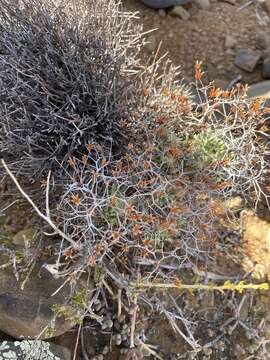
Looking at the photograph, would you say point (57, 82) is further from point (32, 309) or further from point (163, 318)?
point (163, 318)

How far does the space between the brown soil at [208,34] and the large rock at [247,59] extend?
27mm

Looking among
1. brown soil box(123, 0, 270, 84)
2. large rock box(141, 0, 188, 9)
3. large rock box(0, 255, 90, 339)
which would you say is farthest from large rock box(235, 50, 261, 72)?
large rock box(0, 255, 90, 339)

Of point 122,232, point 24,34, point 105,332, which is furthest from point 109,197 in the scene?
point 24,34

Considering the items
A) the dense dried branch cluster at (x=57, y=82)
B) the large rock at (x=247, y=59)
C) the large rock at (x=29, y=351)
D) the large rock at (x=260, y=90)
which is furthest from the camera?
the large rock at (x=247, y=59)

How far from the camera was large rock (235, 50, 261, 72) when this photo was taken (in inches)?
121

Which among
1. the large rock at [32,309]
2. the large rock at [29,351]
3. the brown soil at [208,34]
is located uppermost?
the brown soil at [208,34]

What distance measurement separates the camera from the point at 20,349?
1.95 metres

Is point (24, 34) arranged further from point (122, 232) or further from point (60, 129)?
point (122, 232)

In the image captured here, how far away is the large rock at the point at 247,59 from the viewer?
3.09 meters

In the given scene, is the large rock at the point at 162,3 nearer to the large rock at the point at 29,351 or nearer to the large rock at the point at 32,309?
the large rock at the point at 32,309

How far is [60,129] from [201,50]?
1.35 m

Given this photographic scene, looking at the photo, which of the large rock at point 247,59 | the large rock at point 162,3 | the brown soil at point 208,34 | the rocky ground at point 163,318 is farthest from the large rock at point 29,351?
the large rock at point 162,3

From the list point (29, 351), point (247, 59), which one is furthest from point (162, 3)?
point (29, 351)

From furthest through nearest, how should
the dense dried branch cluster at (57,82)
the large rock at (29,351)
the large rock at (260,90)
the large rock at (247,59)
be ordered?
the large rock at (247,59) < the large rock at (260,90) < the dense dried branch cluster at (57,82) < the large rock at (29,351)
